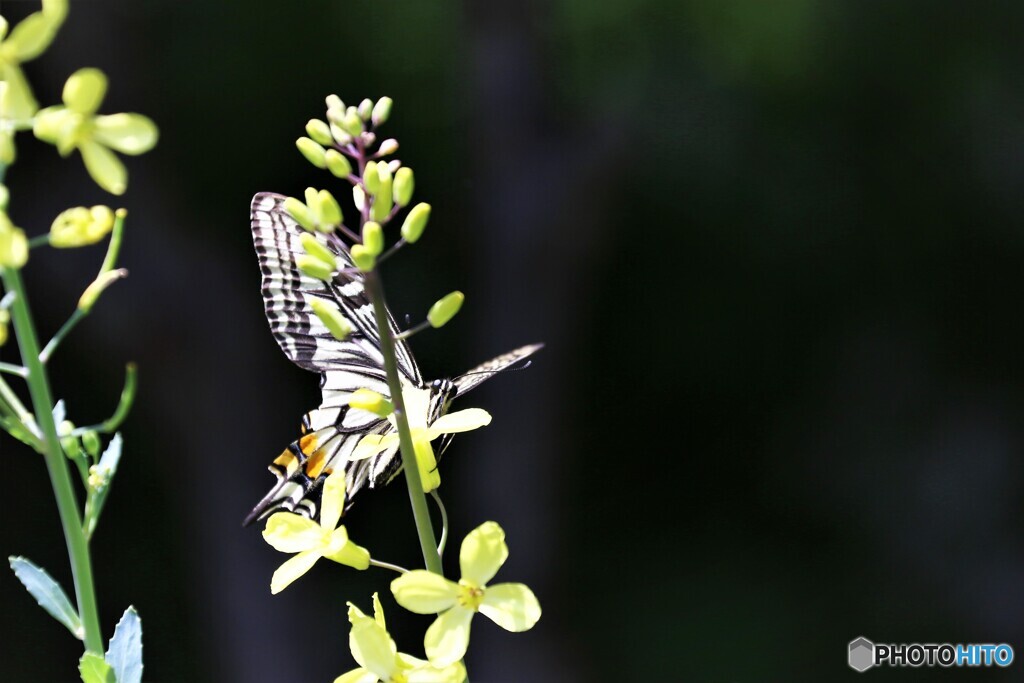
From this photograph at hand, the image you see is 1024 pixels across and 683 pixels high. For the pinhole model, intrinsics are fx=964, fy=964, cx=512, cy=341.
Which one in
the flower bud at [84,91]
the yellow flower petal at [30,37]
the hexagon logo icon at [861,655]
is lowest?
the hexagon logo icon at [861,655]

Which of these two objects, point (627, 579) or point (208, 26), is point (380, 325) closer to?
point (208, 26)

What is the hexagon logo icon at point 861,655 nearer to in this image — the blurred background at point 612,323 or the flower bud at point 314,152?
the blurred background at point 612,323

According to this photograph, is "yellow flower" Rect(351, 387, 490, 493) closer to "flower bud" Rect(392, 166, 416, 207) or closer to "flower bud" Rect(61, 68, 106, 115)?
"flower bud" Rect(392, 166, 416, 207)

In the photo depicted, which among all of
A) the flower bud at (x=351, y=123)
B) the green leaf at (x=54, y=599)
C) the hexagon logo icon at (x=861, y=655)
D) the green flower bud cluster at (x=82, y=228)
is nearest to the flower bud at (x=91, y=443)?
the green leaf at (x=54, y=599)

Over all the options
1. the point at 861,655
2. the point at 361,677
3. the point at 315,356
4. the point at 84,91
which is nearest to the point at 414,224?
the point at 84,91

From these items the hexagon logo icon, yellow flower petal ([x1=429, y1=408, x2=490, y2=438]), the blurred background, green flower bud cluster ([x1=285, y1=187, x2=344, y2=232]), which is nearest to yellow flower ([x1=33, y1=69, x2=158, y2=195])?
green flower bud cluster ([x1=285, y1=187, x2=344, y2=232])

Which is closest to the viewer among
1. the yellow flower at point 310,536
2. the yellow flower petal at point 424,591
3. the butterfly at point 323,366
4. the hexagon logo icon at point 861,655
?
the yellow flower petal at point 424,591

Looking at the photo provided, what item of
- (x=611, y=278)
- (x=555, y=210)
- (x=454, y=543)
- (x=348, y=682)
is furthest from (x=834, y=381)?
(x=348, y=682)
